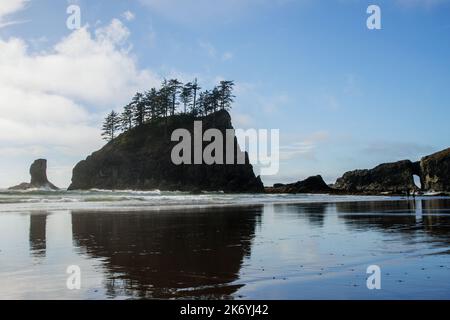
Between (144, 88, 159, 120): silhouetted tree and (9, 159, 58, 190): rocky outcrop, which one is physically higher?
(144, 88, 159, 120): silhouetted tree

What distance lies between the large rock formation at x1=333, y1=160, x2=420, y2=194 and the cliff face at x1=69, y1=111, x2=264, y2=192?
45433 mm

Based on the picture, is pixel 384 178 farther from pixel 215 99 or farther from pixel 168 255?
pixel 168 255

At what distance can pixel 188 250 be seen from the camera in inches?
535

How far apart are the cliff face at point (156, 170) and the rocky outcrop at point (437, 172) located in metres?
51.8

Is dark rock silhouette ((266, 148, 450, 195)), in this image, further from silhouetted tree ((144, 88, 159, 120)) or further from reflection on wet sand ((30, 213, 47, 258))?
reflection on wet sand ((30, 213, 47, 258))

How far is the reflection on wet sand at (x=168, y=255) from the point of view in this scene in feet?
28.4

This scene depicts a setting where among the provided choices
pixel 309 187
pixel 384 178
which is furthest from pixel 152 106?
pixel 384 178

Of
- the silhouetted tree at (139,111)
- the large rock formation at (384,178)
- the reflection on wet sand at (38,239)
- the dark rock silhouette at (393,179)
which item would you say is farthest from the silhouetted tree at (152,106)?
the reflection on wet sand at (38,239)

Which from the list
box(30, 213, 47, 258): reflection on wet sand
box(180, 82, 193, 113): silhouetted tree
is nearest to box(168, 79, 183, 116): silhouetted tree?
box(180, 82, 193, 113): silhouetted tree

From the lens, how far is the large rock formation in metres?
135

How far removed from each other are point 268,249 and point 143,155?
314 feet

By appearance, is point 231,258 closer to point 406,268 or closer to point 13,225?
point 406,268

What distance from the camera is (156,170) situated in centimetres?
10294
